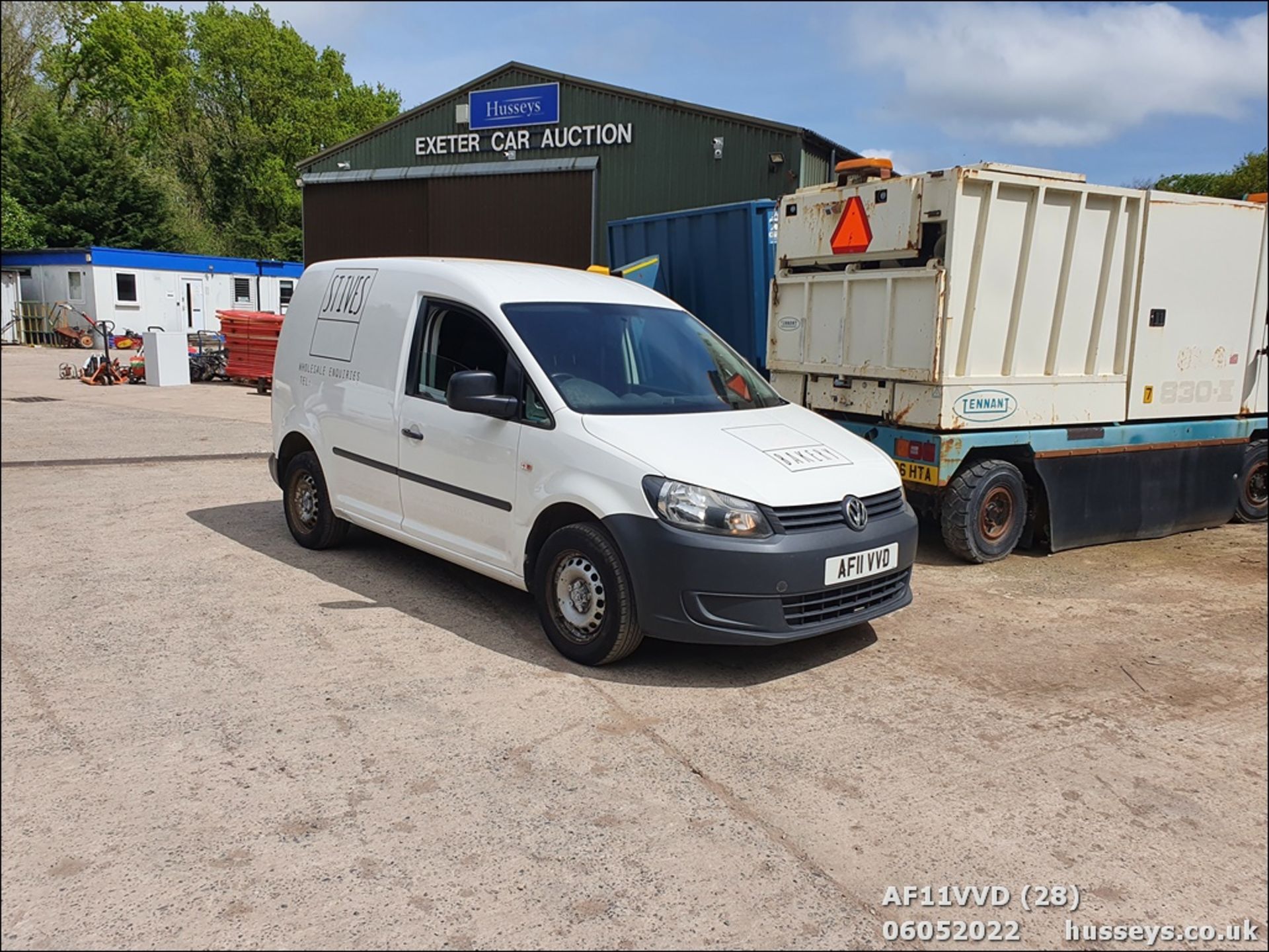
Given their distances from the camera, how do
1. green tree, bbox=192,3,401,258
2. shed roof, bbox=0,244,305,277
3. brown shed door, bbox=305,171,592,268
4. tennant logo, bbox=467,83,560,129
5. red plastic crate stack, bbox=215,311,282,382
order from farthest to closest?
green tree, bbox=192,3,401,258 < shed roof, bbox=0,244,305,277 < red plastic crate stack, bbox=215,311,282,382 < brown shed door, bbox=305,171,592,268 < tennant logo, bbox=467,83,560,129

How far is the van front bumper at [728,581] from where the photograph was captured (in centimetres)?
446

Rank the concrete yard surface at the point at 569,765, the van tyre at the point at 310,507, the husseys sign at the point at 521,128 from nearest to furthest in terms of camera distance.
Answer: the concrete yard surface at the point at 569,765 < the van tyre at the point at 310,507 < the husseys sign at the point at 521,128

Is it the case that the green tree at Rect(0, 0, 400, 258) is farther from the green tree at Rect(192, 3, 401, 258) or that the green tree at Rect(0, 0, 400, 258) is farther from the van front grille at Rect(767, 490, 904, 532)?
the van front grille at Rect(767, 490, 904, 532)

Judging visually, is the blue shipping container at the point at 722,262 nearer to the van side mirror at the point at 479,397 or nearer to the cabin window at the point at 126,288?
the van side mirror at the point at 479,397

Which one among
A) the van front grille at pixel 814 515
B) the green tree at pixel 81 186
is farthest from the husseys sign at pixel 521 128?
the green tree at pixel 81 186

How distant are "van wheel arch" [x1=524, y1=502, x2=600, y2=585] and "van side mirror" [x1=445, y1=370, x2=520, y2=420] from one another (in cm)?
57

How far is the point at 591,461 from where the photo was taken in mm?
4785

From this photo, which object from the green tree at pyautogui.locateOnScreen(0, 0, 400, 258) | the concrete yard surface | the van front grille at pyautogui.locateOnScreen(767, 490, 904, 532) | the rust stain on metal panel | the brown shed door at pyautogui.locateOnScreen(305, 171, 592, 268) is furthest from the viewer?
the green tree at pyautogui.locateOnScreen(0, 0, 400, 258)

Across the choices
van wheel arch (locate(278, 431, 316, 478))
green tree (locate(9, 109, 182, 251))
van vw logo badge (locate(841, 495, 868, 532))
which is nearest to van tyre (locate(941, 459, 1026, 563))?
van vw logo badge (locate(841, 495, 868, 532))

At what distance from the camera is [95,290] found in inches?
1200

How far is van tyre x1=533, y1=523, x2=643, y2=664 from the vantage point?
4.68 meters

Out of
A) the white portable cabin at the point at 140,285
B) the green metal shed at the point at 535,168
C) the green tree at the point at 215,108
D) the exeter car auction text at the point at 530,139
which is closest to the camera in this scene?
the green metal shed at the point at 535,168

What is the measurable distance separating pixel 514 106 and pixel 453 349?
16219 mm

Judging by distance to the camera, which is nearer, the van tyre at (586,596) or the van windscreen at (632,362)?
the van tyre at (586,596)
